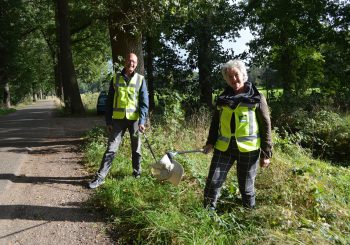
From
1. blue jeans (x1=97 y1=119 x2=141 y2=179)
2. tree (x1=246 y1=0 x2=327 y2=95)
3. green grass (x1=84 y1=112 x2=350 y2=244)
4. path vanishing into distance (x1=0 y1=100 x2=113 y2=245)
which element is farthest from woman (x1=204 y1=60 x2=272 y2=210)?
tree (x1=246 y1=0 x2=327 y2=95)

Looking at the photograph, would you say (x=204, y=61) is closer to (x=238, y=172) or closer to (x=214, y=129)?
(x=214, y=129)

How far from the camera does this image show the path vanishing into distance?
4.57 metres

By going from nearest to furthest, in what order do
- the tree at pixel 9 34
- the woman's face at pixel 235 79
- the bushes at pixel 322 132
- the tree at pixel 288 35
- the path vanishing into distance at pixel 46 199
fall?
the woman's face at pixel 235 79
the path vanishing into distance at pixel 46 199
the bushes at pixel 322 132
the tree at pixel 288 35
the tree at pixel 9 34

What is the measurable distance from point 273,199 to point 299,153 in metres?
3.12

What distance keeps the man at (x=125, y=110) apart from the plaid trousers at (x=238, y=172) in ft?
6.58

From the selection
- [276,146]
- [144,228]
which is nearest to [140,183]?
[144,228]

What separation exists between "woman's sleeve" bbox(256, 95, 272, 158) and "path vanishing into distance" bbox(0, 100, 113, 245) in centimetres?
207

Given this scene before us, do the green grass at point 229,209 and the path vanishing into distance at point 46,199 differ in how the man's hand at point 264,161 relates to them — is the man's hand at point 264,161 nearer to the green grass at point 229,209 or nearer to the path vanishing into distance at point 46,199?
the green grass at point 229,209

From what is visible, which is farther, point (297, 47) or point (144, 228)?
point (297, 47)

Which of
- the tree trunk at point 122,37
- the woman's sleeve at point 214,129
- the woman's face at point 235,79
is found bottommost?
the woman's sleeve at point 214,129

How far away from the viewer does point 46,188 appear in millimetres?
6402

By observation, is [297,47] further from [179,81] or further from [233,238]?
[233,238]

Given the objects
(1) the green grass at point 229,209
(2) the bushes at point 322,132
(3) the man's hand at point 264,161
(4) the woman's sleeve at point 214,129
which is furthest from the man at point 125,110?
(2) the bushes at point 322,132

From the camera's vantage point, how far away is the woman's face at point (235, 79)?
4.21 meters
